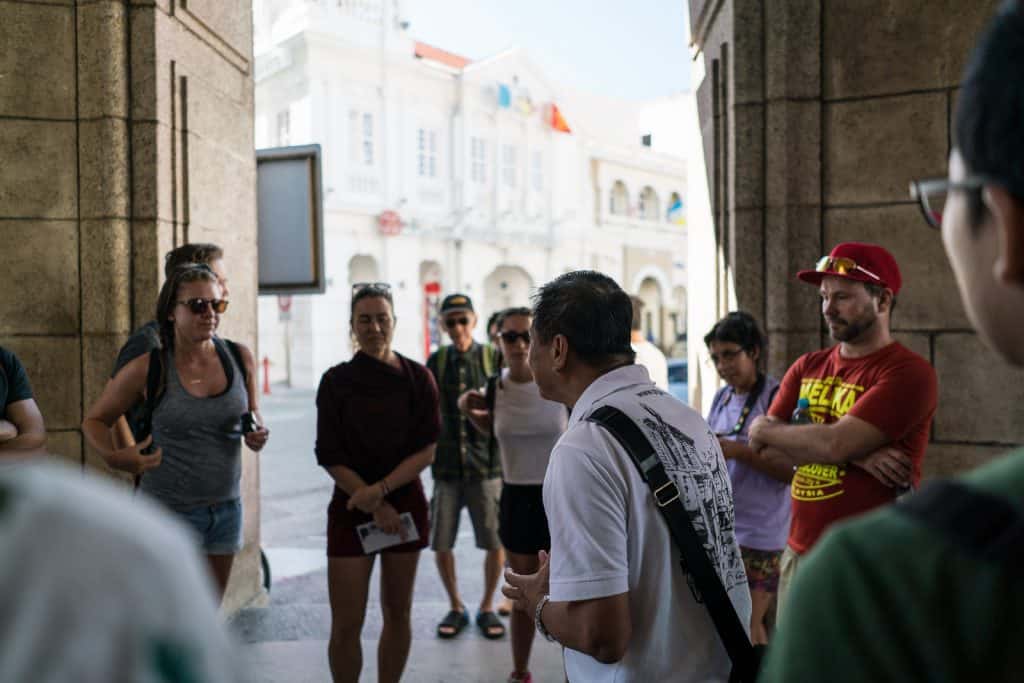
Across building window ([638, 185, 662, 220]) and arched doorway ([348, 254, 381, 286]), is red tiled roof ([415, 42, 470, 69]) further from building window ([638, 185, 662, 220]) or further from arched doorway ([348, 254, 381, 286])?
building window ([638, 185, 662, 220])

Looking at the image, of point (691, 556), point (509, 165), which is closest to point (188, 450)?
point (691, 556)

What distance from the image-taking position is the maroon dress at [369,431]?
4.16 m

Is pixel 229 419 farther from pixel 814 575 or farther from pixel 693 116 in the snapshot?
pixel 693 116

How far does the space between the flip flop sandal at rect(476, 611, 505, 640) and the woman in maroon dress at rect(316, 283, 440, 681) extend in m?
1.22

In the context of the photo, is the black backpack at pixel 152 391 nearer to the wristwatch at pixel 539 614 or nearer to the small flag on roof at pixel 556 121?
the wristwatch at pixel 539 614

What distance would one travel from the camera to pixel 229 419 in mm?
3857

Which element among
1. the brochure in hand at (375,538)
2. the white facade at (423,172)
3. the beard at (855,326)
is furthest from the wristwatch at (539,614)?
the white facade at (423,172)

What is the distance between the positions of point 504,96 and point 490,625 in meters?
31.8

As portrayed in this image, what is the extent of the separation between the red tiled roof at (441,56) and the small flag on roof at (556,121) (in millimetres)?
4372

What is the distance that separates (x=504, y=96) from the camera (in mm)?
34875

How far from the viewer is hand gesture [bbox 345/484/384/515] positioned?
157 inches

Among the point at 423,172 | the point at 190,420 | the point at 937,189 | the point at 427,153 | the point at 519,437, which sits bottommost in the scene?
the point at 519,437

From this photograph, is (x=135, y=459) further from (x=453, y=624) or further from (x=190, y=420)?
(x=453, y=624)

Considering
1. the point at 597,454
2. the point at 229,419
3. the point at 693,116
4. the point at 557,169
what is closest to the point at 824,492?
the point at 597,454
